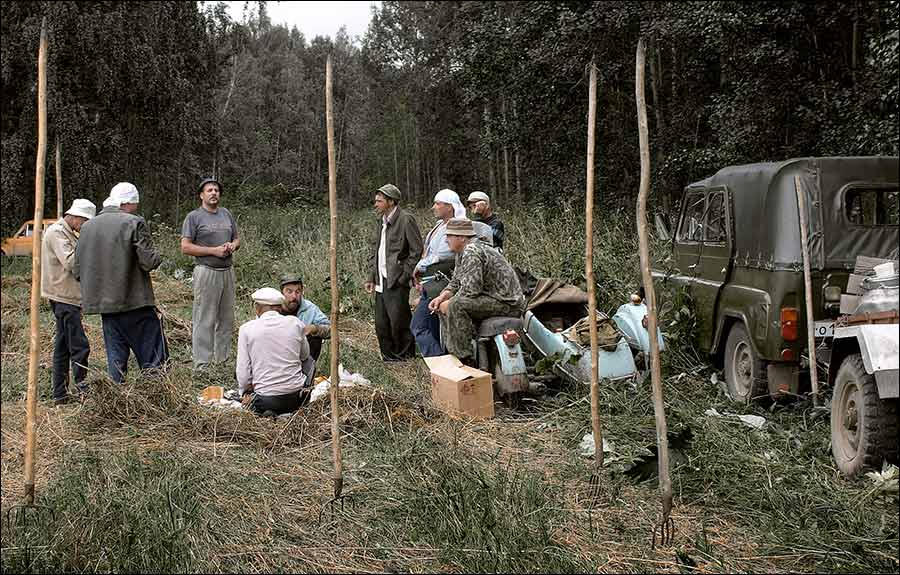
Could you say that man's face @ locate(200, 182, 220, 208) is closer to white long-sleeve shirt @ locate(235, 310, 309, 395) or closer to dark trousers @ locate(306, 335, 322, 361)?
dark trousers @ locate(306, 335, 322, 361)

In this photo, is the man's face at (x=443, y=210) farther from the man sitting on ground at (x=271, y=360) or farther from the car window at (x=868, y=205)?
the car window at (x=868, y=205)

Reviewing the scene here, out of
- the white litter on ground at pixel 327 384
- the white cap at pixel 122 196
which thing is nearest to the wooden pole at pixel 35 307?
the white litter on ground at pixel 327 384

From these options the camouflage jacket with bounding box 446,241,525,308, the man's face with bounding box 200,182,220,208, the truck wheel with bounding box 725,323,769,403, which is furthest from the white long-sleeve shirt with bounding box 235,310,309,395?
the truck wheel with bounding box 725,323,769,403

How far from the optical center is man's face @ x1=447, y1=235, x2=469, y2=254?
271 inches

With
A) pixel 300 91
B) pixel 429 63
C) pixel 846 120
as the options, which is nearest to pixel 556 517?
pixel 846 120

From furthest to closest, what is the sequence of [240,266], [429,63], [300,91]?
1. [300,91]
2. [429,63]
3. [240,266]

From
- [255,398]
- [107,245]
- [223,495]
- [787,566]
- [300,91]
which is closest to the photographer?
[787,566]

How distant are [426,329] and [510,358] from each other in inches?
59.1

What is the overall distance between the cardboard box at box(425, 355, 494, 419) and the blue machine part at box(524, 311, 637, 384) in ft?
2.17

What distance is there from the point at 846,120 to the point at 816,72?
79.0 inches

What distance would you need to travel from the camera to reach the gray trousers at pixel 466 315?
6.75 metres

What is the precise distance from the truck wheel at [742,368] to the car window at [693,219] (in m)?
1.06

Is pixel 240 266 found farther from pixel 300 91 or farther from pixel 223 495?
pixel 300 91

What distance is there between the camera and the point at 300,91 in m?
55.0
